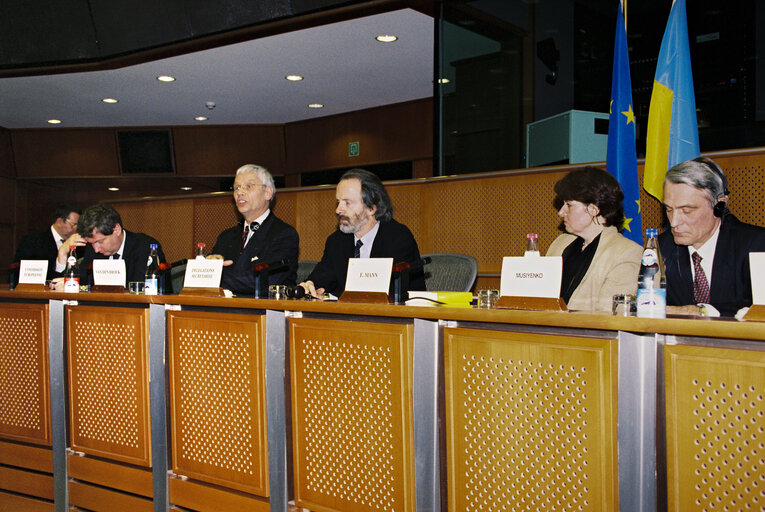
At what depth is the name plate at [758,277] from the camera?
1330 mm

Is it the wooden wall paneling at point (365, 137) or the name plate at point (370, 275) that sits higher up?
the wooden wall paneling at point (365, 137)

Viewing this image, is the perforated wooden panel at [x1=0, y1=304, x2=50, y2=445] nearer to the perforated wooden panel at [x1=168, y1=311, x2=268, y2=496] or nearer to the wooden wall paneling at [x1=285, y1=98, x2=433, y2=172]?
the perforated wooden panel at [x1=168, y1=311, x2=268, y2=496]

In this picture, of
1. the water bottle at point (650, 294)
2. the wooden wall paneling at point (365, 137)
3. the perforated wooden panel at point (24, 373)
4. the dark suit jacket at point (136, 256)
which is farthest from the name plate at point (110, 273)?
the wooden wall paneling at point (365, 137)

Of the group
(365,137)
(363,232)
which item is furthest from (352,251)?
(365,137)

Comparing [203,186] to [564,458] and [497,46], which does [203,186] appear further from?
[564,458]

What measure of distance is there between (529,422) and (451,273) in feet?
4.52

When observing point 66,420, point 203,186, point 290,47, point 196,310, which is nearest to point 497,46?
point 290,47

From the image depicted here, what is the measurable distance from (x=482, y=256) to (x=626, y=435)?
2.80m

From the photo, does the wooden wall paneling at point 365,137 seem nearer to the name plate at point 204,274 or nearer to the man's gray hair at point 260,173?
the man's gray hair at point 260,173

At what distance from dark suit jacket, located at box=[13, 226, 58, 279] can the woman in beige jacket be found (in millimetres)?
3755

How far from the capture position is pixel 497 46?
501 cm

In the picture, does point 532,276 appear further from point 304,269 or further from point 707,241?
point 304,269

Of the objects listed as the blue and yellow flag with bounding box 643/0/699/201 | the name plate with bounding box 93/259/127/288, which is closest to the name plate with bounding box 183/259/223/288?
the name plate with bounding box 93/259/127/288

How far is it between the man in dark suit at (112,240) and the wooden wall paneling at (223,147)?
4.80 meters
